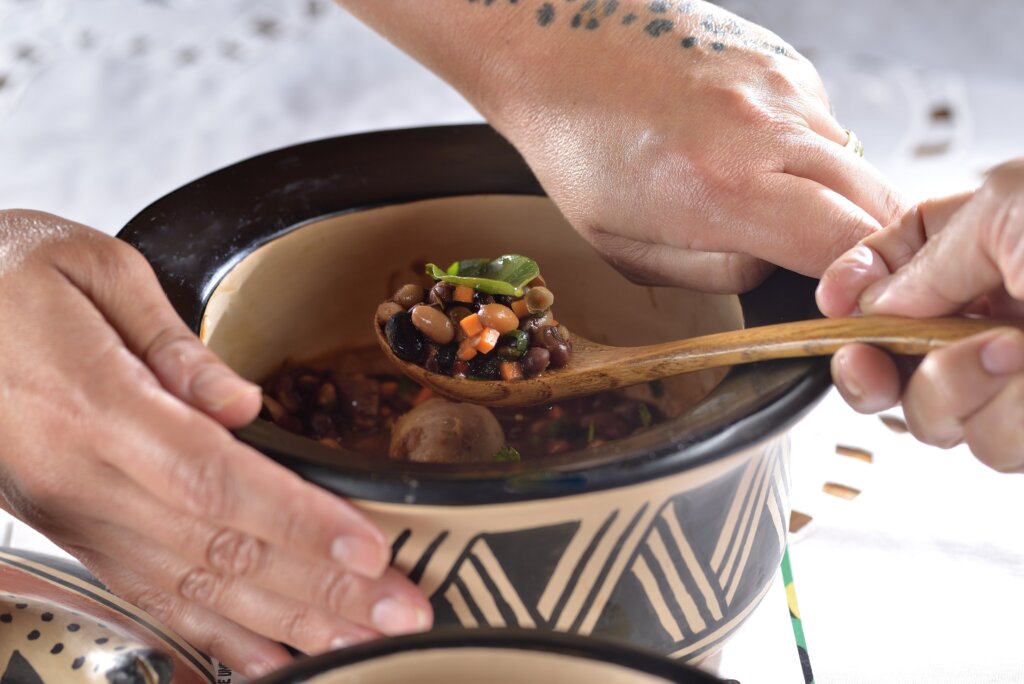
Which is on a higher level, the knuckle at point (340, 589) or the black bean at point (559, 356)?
the black bean at point (559, 356)

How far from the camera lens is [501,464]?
599 mm

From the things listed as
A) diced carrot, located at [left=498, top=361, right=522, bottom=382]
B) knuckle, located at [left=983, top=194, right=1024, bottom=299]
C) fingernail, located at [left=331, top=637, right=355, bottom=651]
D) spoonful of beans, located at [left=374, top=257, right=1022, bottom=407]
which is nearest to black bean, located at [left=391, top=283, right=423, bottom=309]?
spoonful of beans, located at [left=374, top=257, right=1022, bottom=407]

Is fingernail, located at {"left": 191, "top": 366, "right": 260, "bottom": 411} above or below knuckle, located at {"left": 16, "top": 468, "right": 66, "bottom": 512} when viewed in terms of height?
above

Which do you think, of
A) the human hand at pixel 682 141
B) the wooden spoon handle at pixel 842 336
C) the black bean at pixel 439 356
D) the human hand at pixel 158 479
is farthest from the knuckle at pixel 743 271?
the human hand at pixel 158 479

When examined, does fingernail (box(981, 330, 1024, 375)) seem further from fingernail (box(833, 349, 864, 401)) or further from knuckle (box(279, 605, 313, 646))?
knuckle (box(279, 605, 313, 646))

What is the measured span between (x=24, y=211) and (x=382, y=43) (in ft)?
3.54

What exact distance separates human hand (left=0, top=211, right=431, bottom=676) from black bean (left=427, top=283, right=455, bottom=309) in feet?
0.74

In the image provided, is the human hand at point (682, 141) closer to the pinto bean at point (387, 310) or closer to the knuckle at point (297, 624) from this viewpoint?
the pinto bean at point (387, 310)

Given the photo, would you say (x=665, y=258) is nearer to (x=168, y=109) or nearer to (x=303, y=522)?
(x=303, y=522)

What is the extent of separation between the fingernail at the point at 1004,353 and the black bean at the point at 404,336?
41 cm

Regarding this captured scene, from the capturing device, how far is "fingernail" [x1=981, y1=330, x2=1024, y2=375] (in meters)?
0.60

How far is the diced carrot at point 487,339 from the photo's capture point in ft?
2.69

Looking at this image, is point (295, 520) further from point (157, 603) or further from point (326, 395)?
point (326, 395)

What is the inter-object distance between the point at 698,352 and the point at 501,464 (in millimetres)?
183
